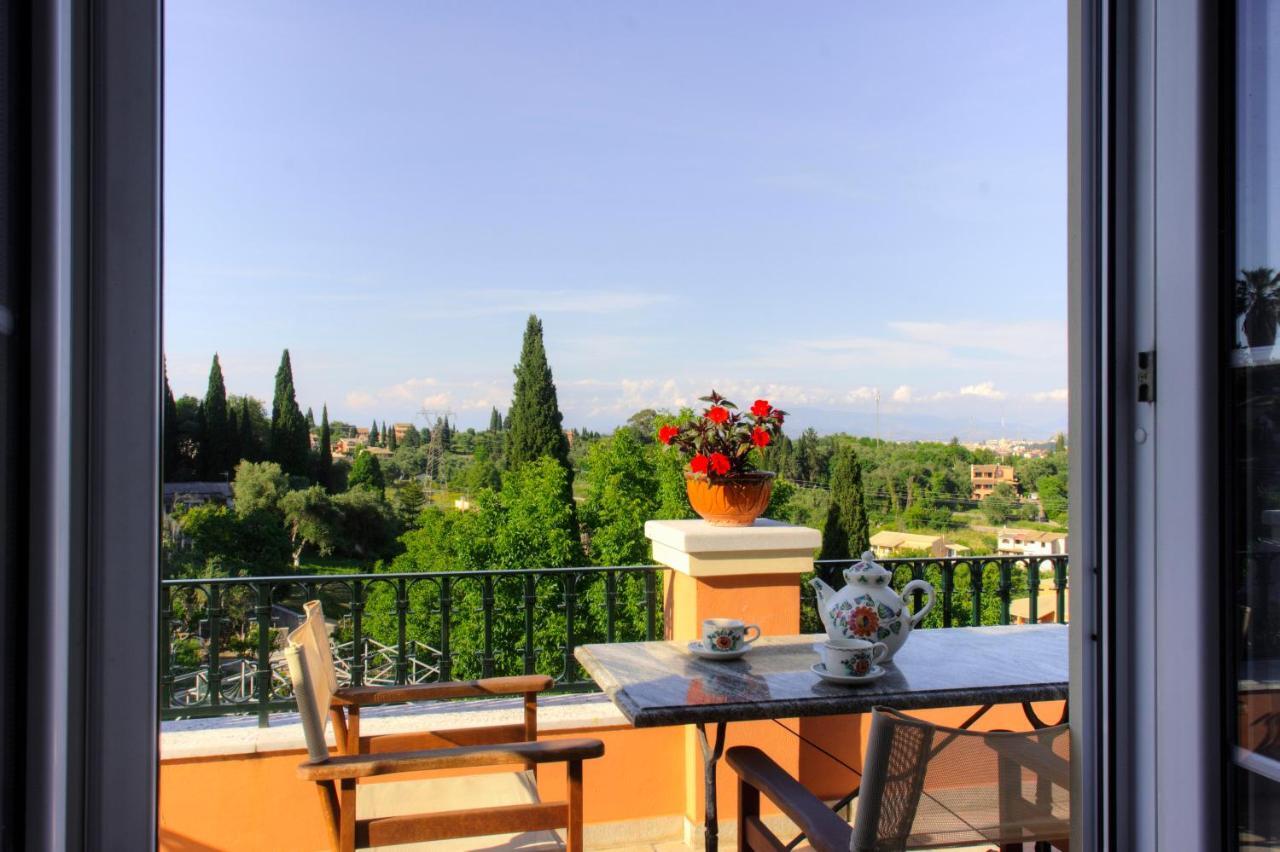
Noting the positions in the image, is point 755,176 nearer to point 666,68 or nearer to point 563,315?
point 666,68

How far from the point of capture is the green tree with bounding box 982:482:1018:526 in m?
15.3

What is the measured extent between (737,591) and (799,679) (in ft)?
3.77

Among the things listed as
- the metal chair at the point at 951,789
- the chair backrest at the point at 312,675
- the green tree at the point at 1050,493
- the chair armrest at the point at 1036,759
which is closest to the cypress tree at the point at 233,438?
the green tree at the point at 1050,493

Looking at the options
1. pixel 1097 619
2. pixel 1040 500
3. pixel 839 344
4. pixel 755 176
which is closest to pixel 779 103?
pixel 755 176

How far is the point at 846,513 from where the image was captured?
47.4 ft

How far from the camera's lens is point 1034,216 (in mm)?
15609

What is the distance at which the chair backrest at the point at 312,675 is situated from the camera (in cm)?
178

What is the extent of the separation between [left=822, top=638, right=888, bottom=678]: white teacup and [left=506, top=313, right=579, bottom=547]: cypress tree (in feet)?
51.2

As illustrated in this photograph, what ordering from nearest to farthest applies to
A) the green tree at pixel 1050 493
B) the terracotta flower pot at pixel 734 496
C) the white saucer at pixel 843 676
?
the white saucer at pixel 843 676, the terracotta flower pot at pixel 734 496, the green tree at pixel 1050 493

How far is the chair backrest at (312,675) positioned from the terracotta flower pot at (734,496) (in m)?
1.38

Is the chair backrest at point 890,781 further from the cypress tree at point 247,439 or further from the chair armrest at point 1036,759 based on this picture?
the cypress tree at point 247,439

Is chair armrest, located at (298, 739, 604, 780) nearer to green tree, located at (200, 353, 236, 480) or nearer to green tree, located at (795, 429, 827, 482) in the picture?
green tree, located at (795, 429, 827, 482)

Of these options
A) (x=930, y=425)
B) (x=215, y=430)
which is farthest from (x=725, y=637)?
(x=215, y=430)

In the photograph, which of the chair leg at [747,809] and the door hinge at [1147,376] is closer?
the door hinge at [1147,376]
